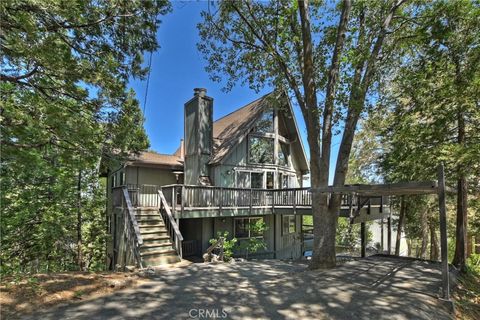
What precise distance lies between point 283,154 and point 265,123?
2.56 metres

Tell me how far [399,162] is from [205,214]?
790 centimetres

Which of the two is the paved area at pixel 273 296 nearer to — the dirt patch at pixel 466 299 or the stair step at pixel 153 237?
the dirt patch at pixel 466 299

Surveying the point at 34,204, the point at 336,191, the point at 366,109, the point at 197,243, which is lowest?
the point at 197,243

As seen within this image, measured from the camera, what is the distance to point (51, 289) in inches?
219

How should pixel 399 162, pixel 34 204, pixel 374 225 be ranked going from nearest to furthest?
pixel 399 162 → pixel 34 204 → pixel 374 225

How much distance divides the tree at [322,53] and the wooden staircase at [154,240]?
4.67 meters

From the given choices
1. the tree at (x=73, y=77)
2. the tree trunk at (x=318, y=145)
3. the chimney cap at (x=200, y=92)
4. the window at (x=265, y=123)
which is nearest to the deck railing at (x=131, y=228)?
the tree at (x=73, y=77)

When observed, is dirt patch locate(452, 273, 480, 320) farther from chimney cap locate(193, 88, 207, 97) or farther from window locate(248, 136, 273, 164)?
chimney cap locate(193, 88, 207, 97)

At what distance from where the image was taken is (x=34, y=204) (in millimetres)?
13141

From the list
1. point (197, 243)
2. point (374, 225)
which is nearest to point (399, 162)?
point (197, 243)

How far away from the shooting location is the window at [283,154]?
713 inches

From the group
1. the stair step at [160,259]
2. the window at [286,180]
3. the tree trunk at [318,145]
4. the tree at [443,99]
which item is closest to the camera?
the tree at [443,99]

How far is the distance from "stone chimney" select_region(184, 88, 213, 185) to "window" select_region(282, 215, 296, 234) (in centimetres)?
579

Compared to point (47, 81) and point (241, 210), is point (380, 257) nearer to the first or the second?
point (241, 210)
